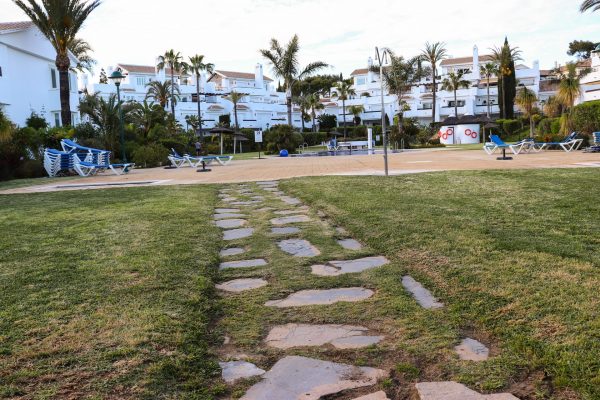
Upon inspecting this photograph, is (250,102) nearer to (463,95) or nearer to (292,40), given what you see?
(463,95)

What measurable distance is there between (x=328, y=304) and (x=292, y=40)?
123 ft

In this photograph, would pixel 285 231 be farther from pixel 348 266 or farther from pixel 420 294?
pixel 420 294

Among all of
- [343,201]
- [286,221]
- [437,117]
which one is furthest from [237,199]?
[437,117]

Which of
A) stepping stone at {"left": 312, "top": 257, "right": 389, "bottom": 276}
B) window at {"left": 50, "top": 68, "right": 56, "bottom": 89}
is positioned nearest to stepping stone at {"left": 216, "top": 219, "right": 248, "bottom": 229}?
stepping stone at {"left": 312, "top": 257, "right": 389, "bottom": 276}

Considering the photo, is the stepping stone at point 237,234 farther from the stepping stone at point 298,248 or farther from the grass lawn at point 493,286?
the grass lawn at point 493,286

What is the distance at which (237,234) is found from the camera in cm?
576

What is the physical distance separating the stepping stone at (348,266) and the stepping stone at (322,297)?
0.43 m

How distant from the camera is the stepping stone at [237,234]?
5594 millimetres

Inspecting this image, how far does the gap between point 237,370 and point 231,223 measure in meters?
4.05

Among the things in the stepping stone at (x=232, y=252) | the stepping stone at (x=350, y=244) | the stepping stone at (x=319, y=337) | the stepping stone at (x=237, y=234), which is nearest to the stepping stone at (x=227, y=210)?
the stepping stone at (x=237, y=234)

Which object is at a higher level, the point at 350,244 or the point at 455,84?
the point at 455,84

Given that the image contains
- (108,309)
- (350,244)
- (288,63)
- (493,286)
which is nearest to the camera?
(108,309)

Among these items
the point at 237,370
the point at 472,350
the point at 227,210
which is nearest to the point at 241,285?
the point at 237,370

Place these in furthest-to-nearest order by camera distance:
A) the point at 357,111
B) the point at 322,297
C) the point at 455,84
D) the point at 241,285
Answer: the point at 357,111 < the point at 455,84 < the point at 241,285 < the point at 322,297
